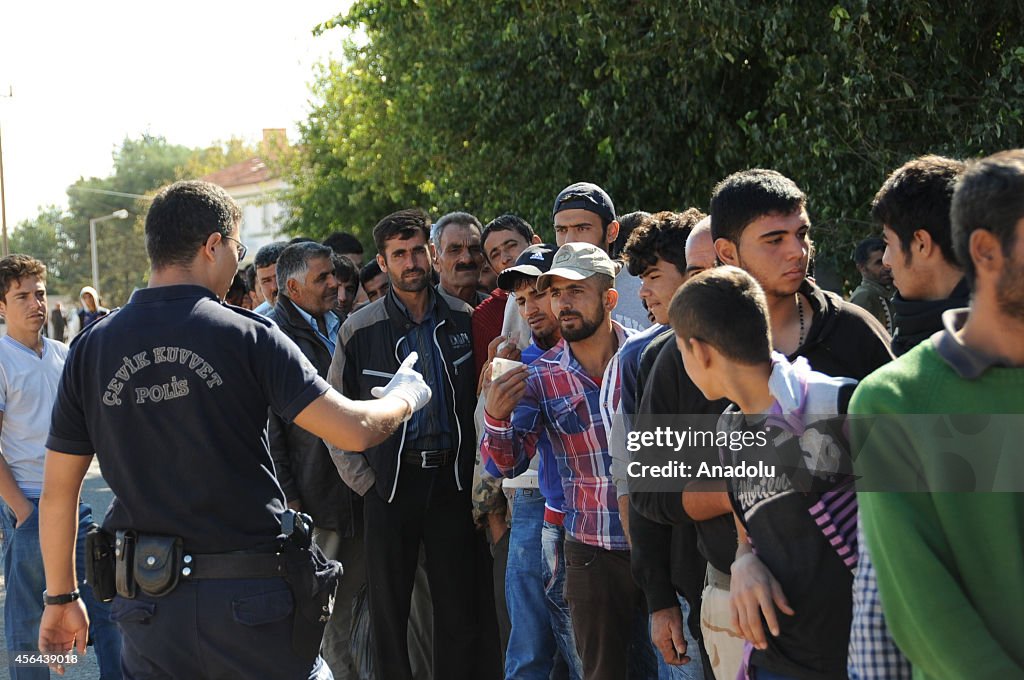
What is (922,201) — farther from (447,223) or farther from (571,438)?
(447,223)

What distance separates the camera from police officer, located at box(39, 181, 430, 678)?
3.54 m

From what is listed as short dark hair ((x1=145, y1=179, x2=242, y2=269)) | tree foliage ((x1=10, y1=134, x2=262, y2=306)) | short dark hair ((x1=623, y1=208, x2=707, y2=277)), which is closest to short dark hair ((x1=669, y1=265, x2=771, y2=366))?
short dark hair ((x1=623, y1=208, x2=707, y2=277))

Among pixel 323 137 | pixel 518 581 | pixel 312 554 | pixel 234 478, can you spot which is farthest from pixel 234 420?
pixel 323 137

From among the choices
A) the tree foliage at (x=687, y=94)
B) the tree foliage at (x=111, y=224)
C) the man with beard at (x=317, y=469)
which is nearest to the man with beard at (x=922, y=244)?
the man with beard at (x=317, y=469)

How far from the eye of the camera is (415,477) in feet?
19.4

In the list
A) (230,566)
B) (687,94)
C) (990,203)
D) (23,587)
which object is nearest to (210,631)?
(230,566)

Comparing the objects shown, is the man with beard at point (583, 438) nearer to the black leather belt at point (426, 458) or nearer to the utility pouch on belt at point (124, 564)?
the black leather belt at point (426, 458)

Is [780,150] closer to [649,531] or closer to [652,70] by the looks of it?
[652,70]

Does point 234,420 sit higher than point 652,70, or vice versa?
point 652,70

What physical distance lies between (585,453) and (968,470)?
2.58m

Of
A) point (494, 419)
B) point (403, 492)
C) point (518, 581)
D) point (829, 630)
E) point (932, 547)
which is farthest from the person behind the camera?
point (403, 492)

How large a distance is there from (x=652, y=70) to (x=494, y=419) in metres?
7.95

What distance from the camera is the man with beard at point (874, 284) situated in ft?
24.2

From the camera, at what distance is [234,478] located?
3.62m
